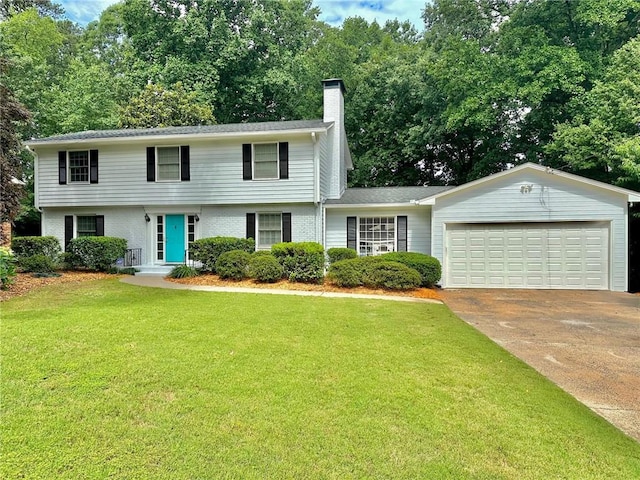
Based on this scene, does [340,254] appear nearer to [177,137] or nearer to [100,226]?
[177,137]

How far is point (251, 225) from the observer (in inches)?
523

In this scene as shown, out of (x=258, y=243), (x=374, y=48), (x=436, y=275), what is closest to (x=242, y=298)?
(x=258, y=243)

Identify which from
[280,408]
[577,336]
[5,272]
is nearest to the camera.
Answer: [280,408]

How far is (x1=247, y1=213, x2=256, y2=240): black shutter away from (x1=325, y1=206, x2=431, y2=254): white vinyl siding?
264cm

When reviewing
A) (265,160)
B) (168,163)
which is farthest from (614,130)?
(168,163)

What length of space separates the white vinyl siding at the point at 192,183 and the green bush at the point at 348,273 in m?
3.15

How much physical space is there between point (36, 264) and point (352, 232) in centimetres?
1042

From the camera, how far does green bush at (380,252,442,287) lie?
1086cm

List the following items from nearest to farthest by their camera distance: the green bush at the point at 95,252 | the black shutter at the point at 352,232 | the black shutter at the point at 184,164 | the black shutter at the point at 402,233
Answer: the green bush at the point at 95,252 → the black shutter at the point at 402,233 → the black shutter at the point at 352,232 → the black shutter at the point at 184,164

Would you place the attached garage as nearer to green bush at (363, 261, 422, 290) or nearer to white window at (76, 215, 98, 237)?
green bush at (363, 261, 422, 290)

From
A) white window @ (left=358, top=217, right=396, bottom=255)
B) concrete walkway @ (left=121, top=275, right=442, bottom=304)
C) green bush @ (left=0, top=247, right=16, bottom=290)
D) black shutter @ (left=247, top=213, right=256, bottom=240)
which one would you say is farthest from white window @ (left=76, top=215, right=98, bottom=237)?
white window @ (left=358, top=217, right=396, bottom=255)

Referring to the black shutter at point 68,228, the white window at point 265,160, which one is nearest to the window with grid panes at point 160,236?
the black shutter at point 68,228

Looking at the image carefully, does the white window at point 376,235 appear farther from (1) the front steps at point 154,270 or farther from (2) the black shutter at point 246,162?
(1) the front steps at point 154,270

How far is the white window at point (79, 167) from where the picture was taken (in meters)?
14.0
